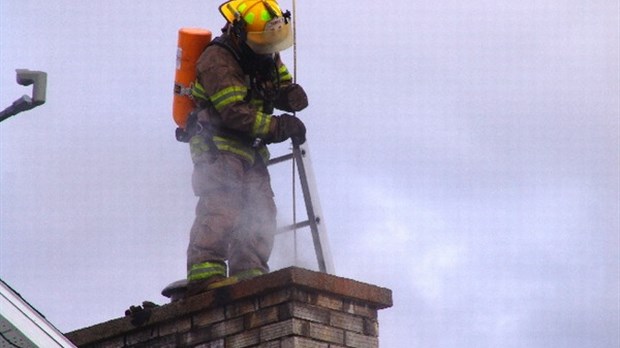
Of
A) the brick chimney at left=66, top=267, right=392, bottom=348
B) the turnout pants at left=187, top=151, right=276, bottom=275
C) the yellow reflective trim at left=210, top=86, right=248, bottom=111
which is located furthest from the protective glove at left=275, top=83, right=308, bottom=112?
the brick chimney at left=66, top=267, right=392, bottom=348

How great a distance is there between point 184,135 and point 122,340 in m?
1.43

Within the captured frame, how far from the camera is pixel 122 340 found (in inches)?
375

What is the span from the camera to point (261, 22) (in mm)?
9805

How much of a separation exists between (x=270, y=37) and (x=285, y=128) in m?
0.59

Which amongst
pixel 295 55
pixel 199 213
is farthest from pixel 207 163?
pixel 295 55

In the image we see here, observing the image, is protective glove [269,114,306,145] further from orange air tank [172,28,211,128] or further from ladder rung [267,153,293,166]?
orange air tank [172,28,211,128]

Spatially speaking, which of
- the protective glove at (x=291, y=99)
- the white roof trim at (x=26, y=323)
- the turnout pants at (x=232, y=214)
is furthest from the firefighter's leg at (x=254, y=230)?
the white roof trim at (x=26, y=323)

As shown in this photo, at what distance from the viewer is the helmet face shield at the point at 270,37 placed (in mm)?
9805

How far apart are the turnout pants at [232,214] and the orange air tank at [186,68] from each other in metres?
0.43

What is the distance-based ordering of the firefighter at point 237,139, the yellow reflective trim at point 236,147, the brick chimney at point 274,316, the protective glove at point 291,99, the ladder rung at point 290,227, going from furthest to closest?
1. the protective glove at point 291,99
2. the ladder rung at point 290,227
3. the yellow reflective trim at point 236,147
4. the firefighter at point 237,139
5. the brick chimney at point 274,316

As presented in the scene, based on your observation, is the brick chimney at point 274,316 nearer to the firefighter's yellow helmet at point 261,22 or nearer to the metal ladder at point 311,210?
the metal ladder at point 311,210

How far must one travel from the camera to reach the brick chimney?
28.8 feet

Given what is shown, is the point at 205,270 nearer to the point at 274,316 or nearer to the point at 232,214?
the point at 232,214

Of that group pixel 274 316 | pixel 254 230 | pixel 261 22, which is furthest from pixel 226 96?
pixel 274 316
